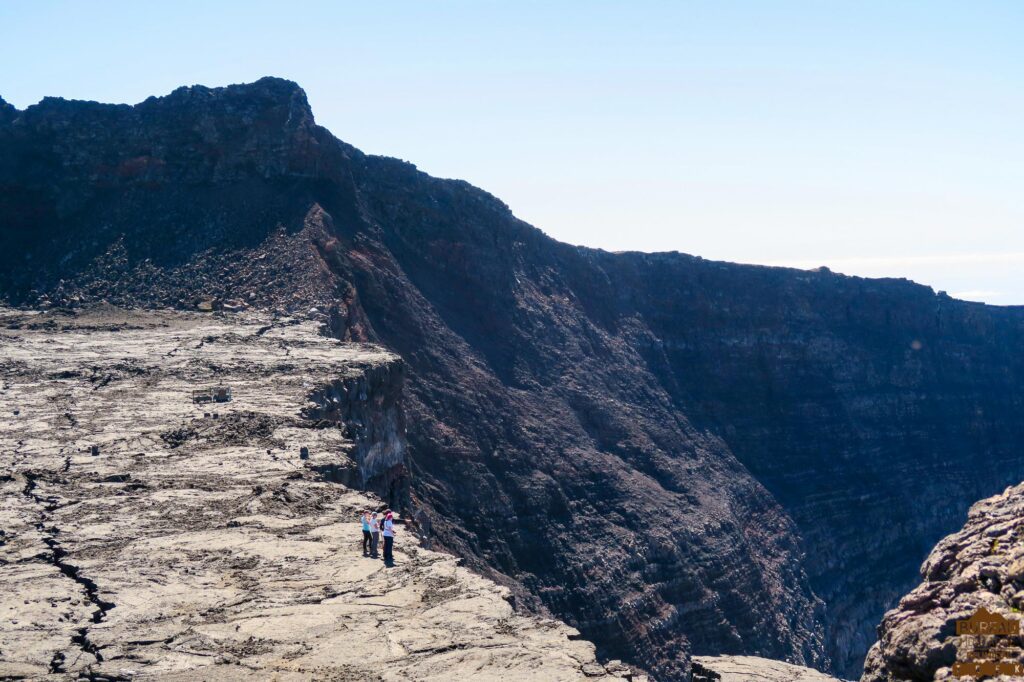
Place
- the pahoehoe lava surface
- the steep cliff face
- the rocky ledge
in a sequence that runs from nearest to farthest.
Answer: the rocky ledge, the pahoehoe lava surface, the steep cliff face

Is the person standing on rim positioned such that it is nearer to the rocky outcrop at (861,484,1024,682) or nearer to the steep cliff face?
the rocky outcrop at (861,484,1024,682)

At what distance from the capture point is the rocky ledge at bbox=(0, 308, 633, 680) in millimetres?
10180

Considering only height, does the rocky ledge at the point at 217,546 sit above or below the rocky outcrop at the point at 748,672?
above

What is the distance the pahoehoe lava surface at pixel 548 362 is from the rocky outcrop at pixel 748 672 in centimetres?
1084

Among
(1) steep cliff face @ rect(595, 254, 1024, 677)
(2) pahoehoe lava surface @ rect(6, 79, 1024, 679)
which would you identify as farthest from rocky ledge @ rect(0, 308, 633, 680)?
(1) steep cliff face @ rect(595, 254, 1024, 677)

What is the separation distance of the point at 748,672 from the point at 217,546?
755 cm

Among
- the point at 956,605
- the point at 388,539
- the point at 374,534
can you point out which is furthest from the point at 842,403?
the point at 956,605

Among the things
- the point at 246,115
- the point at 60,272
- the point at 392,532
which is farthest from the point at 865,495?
the point at 392,532

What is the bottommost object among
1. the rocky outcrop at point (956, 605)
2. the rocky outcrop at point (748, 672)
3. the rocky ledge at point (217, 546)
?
the rocky outcrop at point (748, 672)

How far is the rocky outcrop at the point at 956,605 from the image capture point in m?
8.15

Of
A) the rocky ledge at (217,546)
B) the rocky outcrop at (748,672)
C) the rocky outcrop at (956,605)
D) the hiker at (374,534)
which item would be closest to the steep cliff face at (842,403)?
the rocky ledge at (217,546)

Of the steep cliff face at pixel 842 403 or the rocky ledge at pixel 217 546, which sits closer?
the rocky ledge at pixel 217 546

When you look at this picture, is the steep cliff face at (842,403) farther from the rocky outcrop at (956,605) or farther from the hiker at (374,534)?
the rocky outcrop at (956,605)

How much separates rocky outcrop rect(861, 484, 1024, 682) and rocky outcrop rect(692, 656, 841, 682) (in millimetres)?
4687
